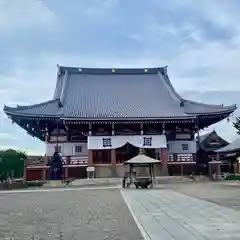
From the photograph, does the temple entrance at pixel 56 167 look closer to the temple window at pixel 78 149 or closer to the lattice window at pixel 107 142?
the temple window at pixel 78 149

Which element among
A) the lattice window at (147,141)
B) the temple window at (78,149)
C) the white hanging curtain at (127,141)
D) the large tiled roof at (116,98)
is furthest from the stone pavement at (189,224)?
the temple window at (78,149)

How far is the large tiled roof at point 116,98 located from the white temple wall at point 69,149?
3.16 m

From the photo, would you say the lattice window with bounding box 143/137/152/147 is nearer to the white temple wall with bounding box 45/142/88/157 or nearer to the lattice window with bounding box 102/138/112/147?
the lattice window with bounding box 102/138/112/147

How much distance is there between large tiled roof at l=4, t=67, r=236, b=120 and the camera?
37531mm

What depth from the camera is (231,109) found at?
124 feet

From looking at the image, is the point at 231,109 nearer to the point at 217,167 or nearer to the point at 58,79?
the point at 217,167

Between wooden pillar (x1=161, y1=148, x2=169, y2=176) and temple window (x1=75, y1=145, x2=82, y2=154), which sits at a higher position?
temple window (x1=75, y1=145, x2=82, y2=154)

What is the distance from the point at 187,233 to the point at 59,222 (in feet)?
11.6

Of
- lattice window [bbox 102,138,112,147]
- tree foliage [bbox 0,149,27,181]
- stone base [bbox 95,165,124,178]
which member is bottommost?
stone base [bbox 95,165,124,178]

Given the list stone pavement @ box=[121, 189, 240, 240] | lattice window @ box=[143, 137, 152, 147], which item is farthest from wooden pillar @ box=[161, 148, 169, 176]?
stone pavement @ box=[121, 189, 240, 240]

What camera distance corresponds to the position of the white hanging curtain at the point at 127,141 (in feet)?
123

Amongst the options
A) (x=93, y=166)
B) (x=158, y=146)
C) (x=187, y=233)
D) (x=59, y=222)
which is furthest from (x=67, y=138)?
(x=187, y=233)

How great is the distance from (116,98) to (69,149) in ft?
26.5

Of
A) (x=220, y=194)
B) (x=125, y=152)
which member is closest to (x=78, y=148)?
(x=125, y=152)
